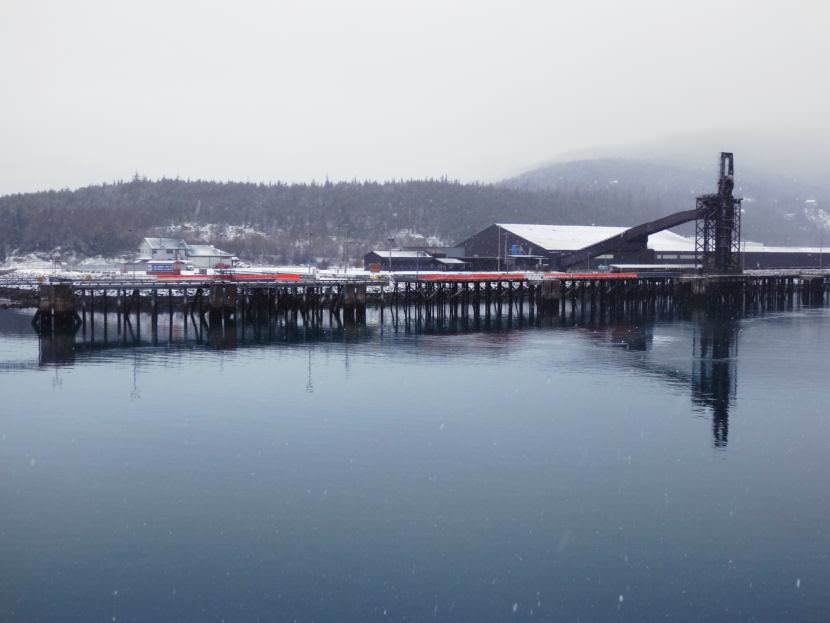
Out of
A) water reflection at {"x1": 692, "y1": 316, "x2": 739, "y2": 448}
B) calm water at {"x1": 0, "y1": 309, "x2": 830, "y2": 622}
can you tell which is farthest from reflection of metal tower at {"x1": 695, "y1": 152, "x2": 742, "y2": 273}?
calm water at {"x1": 0, "y1": 309, "x2": 830, "y2": 622}

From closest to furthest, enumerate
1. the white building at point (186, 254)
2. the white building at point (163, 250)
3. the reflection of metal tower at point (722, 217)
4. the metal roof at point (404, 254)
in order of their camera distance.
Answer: the reflection of metal tower at point (722, 217)
the metal roof at point (404, 254)
the white building at point (186, 254)
the white building at point (163, 250)

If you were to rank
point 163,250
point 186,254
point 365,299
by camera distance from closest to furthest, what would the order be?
point 365,299, point 163,250, point 186,254

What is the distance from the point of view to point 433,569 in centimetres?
2042

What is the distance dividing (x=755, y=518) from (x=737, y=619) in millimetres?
6116

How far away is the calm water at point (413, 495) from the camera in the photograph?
1920 centimetres

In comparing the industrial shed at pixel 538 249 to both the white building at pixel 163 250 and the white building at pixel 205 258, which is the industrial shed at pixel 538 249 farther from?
the white building at pixel 163 250

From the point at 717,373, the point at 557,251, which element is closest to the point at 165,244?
the point at 557,251

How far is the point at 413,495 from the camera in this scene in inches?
1003

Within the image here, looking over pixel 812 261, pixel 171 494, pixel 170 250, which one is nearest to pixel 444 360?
pixel 171 494

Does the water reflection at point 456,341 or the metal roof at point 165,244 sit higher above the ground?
the metal roof at point 165,244

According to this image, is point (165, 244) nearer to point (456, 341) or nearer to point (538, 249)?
point (538, 249)

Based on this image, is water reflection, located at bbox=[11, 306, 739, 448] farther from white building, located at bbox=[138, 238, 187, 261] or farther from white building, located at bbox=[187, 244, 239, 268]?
white building, located at bbox=[138, 238, 187, 261]

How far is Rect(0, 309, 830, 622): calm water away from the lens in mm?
19203

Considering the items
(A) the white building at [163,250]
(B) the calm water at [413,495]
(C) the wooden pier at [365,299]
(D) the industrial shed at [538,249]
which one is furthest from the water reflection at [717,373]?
(A) the white building at [163,250]
